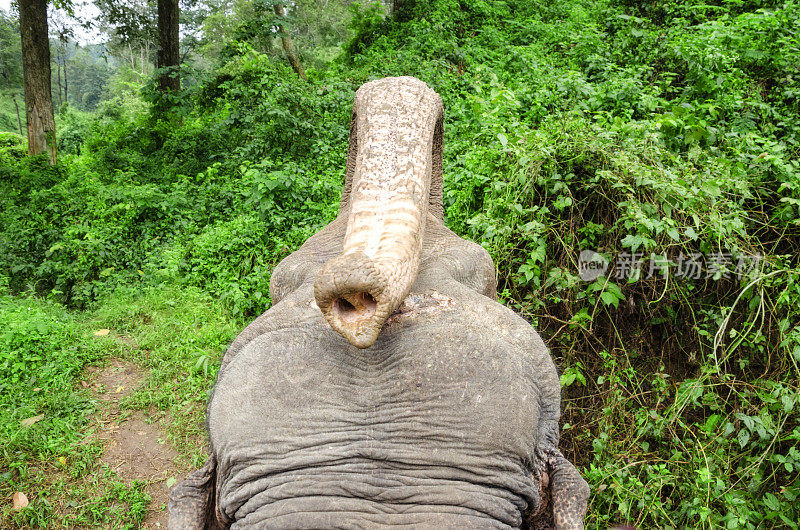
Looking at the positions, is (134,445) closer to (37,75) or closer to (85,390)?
(85,390)

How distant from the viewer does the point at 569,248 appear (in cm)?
376

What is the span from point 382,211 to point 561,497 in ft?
2.81

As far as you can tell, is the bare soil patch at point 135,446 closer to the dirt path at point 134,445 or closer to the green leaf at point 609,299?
the dirt path at point 134,445

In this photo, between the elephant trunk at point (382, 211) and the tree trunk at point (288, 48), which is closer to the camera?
the elephant trunk at point (382, 211)

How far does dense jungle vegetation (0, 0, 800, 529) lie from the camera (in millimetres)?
3285

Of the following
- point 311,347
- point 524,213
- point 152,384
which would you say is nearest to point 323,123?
point 152,384

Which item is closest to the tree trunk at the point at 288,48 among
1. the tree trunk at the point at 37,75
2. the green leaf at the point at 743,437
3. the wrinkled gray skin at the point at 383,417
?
the tree trunk at the point at 37,75

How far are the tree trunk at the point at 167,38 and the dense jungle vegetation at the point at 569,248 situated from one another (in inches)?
122

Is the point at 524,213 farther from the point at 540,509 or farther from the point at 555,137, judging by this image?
the point at 540,509

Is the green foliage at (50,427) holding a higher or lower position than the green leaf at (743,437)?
lower

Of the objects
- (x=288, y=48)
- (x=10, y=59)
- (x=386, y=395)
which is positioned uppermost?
(x=10, y=59)

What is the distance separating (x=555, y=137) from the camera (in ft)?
13.3

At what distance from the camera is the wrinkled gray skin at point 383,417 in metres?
1.40

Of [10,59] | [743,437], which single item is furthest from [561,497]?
[10,59]
